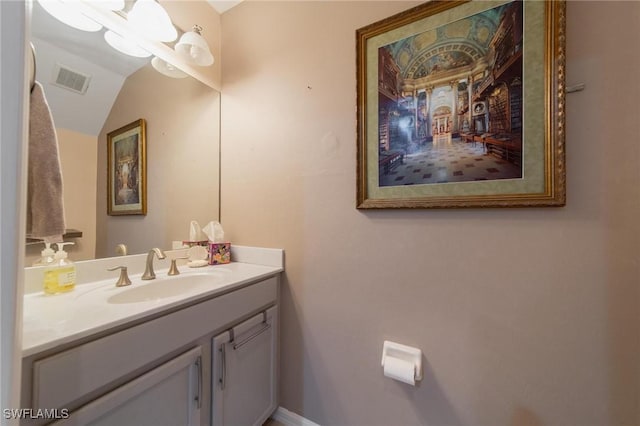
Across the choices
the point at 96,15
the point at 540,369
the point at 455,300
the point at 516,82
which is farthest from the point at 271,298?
the point at 96,15

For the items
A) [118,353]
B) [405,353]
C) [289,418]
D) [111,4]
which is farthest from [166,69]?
[289,418]

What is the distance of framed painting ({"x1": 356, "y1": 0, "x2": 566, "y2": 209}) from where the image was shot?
77 centimetres

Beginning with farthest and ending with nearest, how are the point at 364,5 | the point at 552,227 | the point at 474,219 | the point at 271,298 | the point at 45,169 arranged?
the point at 271,298
the point at 364,5
the point at 474,219
the point at 552,227
the point at 45,169

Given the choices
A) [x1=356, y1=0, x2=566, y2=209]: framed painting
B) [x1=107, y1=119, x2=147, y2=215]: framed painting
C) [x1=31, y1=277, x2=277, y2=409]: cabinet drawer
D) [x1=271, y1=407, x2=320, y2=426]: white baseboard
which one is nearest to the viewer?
[x1=31, y1=277, x2=277, y2=409]: cabinet drawer

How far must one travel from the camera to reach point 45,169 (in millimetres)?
677

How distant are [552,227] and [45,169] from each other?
1.57 m

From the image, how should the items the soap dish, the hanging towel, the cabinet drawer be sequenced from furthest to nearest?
the soap dish → the hanging towel → the cabinet drawer

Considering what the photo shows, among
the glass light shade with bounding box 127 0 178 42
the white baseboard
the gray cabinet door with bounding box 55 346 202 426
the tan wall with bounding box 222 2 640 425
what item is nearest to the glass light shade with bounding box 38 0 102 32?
the glass light shade with bounding box 127 0 178 42

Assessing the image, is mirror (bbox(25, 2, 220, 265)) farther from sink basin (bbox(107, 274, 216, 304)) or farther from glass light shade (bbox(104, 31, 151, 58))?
sink basin (bbox(107, 274, 216, 304))

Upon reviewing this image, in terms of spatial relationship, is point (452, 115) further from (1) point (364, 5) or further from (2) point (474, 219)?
(1) point (364, 5)

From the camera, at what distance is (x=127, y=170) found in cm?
117

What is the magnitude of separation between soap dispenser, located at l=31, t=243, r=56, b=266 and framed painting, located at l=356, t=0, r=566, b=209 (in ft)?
4.05

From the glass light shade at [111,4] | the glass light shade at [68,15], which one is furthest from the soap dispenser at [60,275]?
the glass light shade at [111,4]

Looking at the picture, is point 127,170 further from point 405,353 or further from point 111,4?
point 405,353
